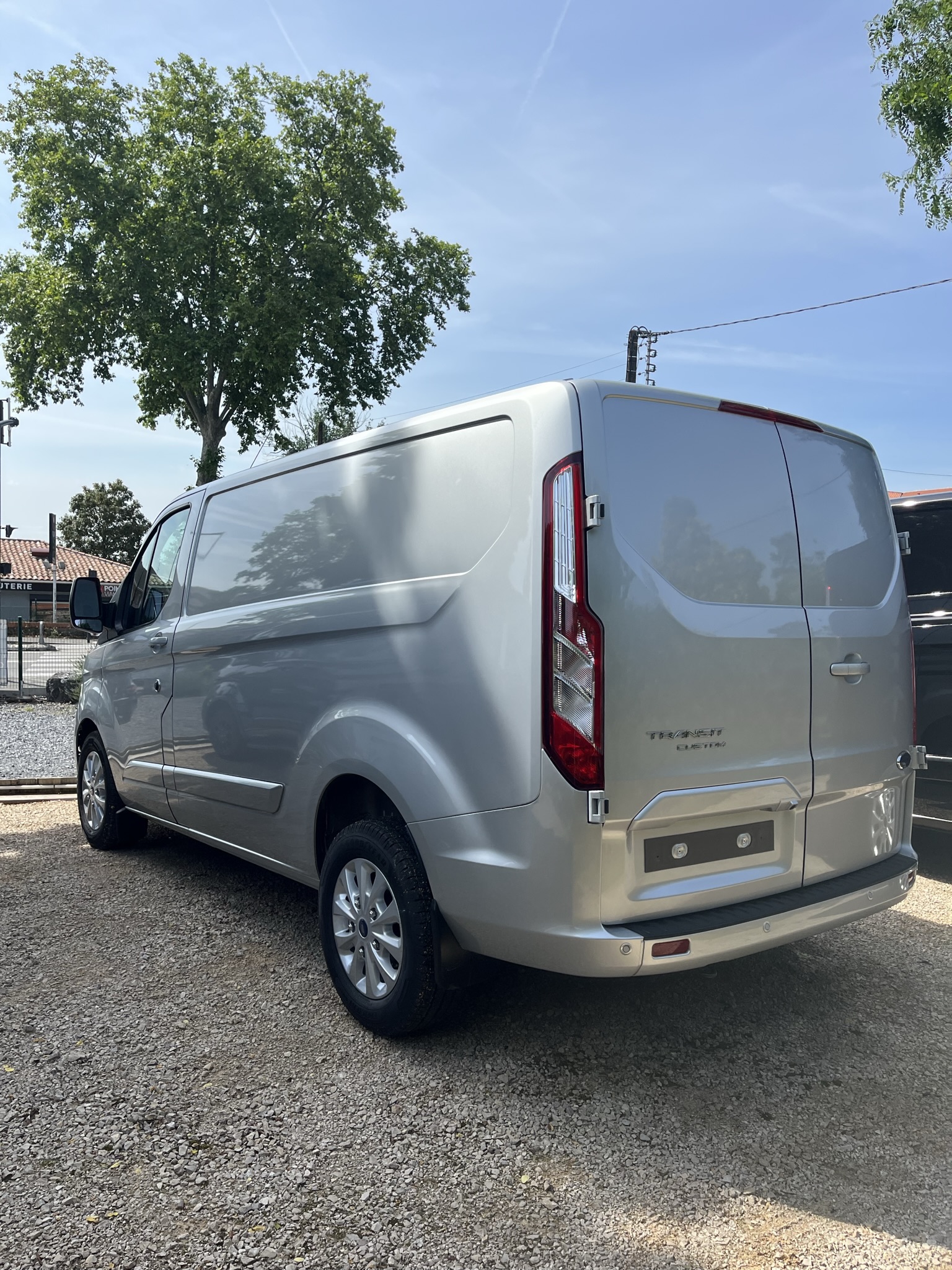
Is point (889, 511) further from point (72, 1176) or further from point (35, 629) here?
point (35, 629)

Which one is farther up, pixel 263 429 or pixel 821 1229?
pixel 263 429

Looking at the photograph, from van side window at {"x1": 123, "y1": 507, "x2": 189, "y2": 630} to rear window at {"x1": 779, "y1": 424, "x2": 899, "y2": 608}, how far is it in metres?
3.16

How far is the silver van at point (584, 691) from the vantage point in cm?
266

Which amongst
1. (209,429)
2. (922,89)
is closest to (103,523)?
(209,429)

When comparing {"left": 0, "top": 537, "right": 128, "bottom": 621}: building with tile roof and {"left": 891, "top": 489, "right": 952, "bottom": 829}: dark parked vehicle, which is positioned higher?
{"left": 0, "top": 537, "right": 128, "bottom": 621}: building with tile roof

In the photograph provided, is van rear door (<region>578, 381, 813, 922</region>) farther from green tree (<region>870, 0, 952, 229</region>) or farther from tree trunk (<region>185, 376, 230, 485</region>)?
tree trunk (<region>185, 376, 230, 485</region>)

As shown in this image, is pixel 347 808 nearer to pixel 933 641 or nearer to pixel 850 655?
pixel 850 655

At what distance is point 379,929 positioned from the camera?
10.7ft

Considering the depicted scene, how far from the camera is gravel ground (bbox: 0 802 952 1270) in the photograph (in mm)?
2258

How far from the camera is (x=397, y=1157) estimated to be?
2.59 m

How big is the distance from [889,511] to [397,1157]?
2838mm

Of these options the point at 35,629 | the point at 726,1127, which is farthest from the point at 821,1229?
the point at 35,629

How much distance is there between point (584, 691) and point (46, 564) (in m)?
64.0

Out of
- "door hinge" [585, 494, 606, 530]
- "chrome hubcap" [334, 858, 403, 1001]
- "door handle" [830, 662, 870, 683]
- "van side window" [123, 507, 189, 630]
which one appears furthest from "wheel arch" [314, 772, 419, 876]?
"van side window" [123, 507, 189, 630]
